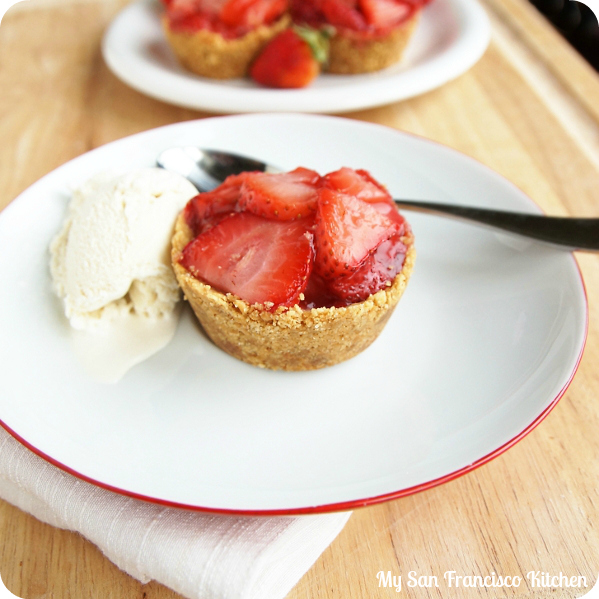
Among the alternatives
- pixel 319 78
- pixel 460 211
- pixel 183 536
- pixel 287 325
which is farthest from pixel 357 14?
pixel 183 536

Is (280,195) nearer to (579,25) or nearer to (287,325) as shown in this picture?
(287,325)

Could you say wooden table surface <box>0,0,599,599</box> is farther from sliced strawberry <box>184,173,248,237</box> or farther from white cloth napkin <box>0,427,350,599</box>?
sliced strawberry <box>184,173,248,237</box>

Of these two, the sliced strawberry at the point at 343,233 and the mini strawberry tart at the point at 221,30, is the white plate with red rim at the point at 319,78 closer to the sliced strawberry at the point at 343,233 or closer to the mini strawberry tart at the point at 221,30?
the mini strawberry tart at the point at 221,30

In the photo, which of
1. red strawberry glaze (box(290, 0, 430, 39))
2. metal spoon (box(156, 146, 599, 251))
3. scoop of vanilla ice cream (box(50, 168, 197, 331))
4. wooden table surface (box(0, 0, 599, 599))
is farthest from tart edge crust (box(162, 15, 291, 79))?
scoop of vanilla ice cream (box(50, 168, 197, 331))

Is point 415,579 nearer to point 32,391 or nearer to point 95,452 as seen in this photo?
point 95,452

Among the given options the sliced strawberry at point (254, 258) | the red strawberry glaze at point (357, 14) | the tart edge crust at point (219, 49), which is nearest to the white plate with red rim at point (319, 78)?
the tart edge crust at point (219, 49)
